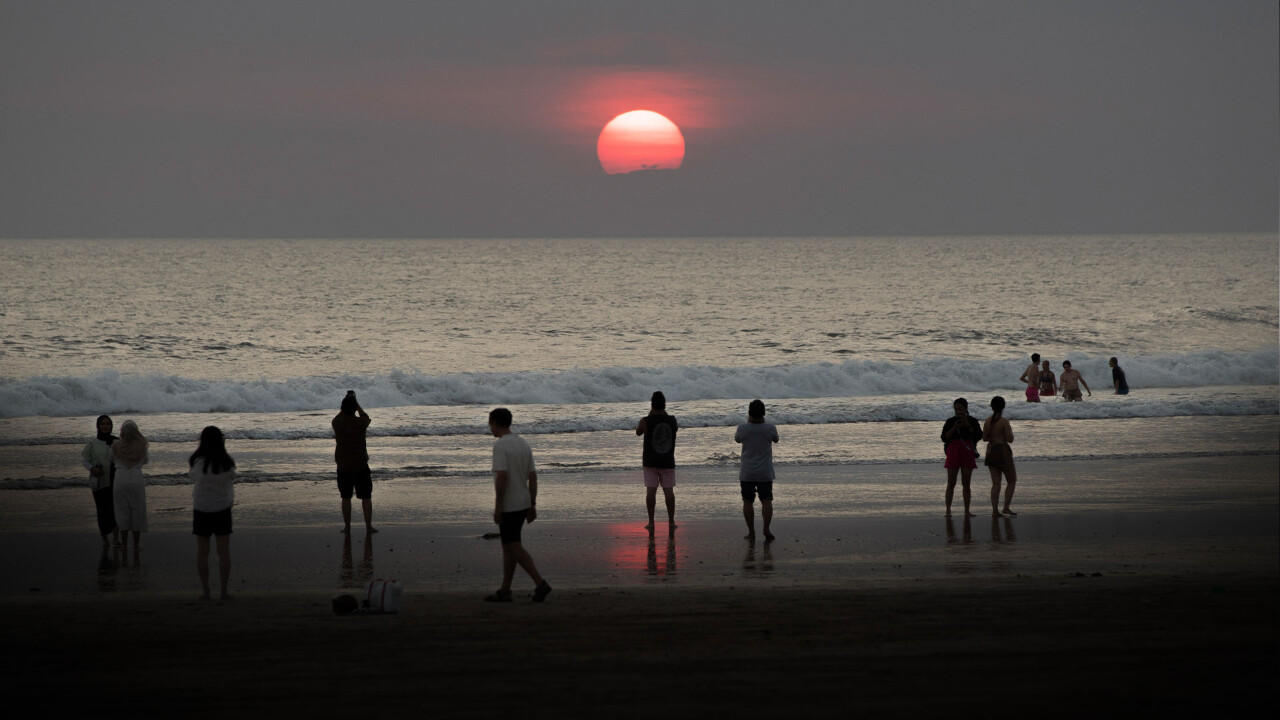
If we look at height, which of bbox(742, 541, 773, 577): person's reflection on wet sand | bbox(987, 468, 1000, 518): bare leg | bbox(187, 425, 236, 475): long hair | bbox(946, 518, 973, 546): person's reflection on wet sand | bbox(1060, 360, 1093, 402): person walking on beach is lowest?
bbox(742, 541, 773, 577): person's reflection on wet sand

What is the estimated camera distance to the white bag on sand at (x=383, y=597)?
840cm

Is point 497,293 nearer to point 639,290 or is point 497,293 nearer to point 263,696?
point 639,290

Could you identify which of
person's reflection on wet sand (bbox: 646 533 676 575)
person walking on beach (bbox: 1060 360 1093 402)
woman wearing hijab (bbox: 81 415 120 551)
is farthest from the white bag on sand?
person walking on beach (bbox: 1060 360 1093 402)

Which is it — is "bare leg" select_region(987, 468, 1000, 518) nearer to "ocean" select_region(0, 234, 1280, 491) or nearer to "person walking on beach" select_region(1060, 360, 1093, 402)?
"ocean" select_region(0, 234, 1280, 491)

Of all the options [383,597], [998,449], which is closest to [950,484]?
[998,449]

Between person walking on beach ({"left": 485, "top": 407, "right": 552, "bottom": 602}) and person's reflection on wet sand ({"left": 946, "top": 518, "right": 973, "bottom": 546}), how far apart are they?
209 inches

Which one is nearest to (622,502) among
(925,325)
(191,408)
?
(191,408)

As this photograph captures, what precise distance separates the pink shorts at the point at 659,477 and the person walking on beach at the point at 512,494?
12.9ft

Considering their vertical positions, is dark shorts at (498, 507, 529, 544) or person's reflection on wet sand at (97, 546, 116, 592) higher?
dark shorts at (498, 507, 529, 544)

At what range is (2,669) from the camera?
6.82 m

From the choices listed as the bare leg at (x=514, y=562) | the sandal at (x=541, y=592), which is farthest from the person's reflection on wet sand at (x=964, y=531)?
Answer: the bare leg at (x=514, y=562)

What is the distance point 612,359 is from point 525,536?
31.8 m

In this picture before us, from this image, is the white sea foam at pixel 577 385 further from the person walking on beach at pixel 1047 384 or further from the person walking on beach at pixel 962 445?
the person walking on beach at pixel 962 445

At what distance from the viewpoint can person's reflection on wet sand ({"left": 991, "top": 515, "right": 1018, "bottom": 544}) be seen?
39.3 feet
